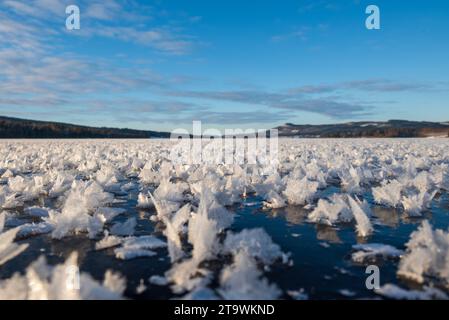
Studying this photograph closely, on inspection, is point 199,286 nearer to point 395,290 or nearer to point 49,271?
point 49,271

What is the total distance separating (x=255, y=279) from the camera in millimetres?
2887

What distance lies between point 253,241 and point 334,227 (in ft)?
5.20

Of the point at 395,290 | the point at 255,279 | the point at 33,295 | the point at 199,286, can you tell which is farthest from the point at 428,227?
the point at 33,295

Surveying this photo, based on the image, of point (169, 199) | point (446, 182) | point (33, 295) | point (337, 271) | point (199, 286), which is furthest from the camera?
point (446, 182)

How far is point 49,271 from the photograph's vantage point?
299 cm
